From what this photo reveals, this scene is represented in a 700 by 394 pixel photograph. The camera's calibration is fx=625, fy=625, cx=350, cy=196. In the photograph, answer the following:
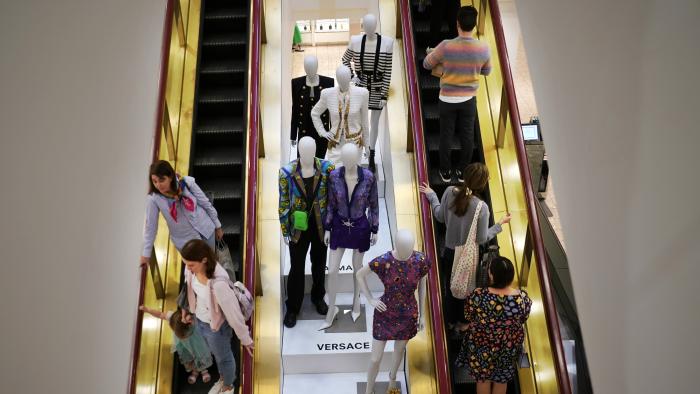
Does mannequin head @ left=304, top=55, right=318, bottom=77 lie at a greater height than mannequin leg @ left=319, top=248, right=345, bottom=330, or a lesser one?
greater

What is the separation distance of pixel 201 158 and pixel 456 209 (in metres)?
2.80

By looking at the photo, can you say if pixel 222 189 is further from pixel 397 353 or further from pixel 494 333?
pixel 494 333

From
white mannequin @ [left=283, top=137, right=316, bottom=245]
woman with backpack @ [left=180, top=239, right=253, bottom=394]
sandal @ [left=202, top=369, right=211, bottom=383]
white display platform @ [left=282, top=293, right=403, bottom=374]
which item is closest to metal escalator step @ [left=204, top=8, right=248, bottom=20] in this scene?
white mannequin @ [left=283, top=137, right=316, bottom=245]

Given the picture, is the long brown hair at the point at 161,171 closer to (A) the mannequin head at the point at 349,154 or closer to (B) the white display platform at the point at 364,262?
(A) the mannequin head at the point at 349,154

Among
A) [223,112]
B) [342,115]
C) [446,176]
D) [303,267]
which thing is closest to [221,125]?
[223,112]

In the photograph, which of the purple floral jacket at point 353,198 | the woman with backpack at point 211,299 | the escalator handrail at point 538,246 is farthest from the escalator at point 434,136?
the woman with backpack at point 211,299

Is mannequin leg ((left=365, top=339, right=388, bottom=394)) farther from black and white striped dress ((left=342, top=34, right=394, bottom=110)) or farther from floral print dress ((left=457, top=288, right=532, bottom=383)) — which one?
black and white striped dress ((left=342, top=34, right=394, bottom=110))

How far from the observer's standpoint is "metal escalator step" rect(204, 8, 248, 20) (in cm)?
705

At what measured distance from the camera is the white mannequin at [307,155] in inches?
191

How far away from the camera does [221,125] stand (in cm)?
639

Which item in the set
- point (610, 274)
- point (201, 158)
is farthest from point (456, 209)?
point (201, 158)

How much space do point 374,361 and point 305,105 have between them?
2567mm

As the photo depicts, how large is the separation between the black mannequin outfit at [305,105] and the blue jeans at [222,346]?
2.43 metres

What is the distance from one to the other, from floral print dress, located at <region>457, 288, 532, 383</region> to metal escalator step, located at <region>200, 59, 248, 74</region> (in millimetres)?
3629
